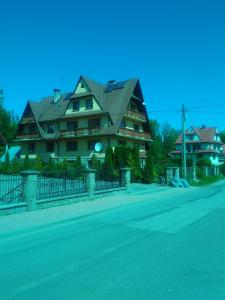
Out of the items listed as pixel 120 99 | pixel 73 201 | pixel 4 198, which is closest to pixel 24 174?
pixel 4 198

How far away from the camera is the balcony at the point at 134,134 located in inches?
1547

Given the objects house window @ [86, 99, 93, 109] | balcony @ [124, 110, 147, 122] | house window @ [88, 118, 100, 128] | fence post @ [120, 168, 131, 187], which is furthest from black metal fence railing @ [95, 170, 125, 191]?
house window @ [86, 99, 93, 109]

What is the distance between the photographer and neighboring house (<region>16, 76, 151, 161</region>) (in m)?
39.6

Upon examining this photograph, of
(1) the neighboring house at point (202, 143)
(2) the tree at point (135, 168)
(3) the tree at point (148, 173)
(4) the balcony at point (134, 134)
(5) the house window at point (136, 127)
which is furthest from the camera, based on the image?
(1) the neighboring house at point (202, 143)

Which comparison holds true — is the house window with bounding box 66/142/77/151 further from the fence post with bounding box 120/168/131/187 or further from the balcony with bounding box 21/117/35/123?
the fence post with bounding box 120/168/131/187

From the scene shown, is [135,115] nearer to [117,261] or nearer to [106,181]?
[106,181]

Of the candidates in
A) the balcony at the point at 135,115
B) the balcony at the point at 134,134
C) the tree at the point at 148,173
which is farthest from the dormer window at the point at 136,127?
the tree at the point at 148,173

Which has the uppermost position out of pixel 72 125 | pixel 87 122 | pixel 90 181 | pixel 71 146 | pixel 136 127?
pixel 87 122

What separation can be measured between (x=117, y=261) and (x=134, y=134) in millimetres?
35566

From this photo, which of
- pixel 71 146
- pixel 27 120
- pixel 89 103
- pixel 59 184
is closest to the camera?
pixel 59 184

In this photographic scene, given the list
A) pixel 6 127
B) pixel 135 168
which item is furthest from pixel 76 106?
pixel 6 127

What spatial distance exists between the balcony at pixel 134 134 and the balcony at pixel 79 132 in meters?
2.65

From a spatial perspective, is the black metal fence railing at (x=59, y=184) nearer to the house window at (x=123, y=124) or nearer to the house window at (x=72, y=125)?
the house window at (x=123, y=124)

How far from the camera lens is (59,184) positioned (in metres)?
15.7
